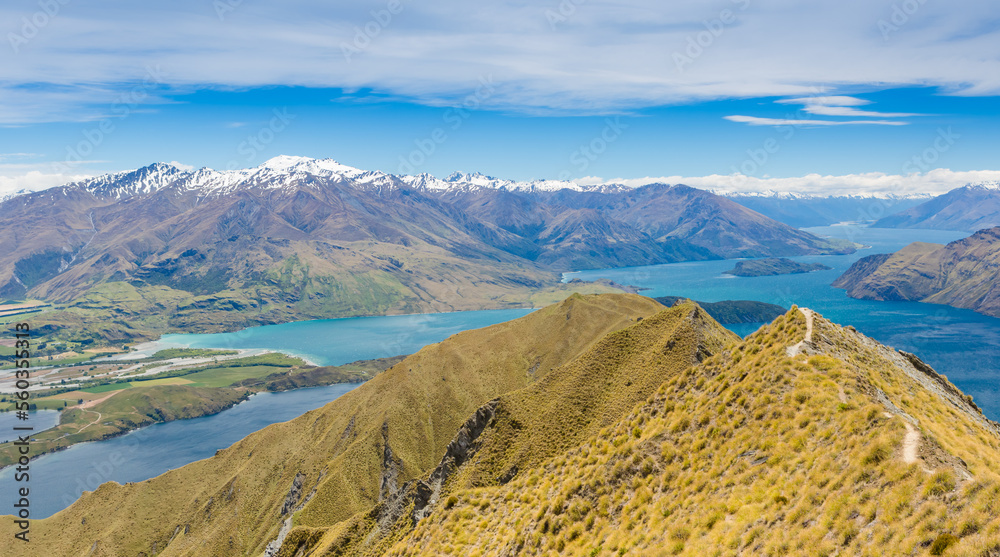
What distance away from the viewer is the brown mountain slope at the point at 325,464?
4870 inches

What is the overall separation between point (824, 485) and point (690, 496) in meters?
7.34

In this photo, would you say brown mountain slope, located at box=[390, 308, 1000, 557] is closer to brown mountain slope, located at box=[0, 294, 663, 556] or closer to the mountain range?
the mountain range

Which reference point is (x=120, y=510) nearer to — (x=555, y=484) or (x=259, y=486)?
(x=259, y=486)

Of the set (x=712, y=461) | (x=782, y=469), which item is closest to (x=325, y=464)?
(x=712, y=461)

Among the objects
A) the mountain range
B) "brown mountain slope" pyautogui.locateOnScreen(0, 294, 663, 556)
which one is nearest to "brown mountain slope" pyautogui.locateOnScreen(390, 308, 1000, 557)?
the mountain range

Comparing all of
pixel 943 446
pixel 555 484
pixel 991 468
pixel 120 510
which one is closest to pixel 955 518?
pixel 943 446

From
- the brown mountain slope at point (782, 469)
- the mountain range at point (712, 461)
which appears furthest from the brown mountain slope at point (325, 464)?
the brown mountain slope at point (782, 469)

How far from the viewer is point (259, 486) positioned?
138375 millimetres

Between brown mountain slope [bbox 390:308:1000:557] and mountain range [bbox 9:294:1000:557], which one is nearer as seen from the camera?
brown mountain slope [bbox 390:308:1000:557]

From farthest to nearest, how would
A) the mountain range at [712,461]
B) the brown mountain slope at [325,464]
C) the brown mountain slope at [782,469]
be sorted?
the brown mountain slope at [325,464], the mountain range at [712,461], the brown mountain slope at [782,469]

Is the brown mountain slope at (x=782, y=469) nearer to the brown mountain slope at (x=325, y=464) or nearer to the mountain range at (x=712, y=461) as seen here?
the mountain range at (x=712, y=461)

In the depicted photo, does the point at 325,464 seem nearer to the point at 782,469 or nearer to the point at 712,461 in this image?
the point at 712,461

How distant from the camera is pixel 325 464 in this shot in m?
135

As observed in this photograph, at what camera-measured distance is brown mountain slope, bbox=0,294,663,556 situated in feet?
406
